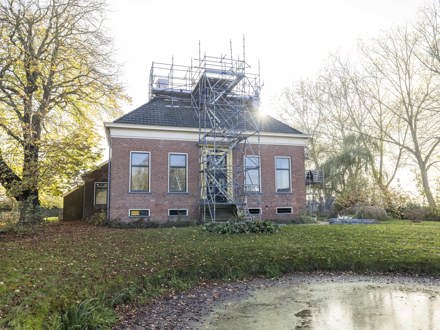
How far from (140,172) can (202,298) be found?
1053 cm

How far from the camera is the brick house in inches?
653

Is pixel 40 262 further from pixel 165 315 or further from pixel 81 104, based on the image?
pixel 81 104

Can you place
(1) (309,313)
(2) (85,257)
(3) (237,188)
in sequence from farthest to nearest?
(3) (237,188) → (2) (85,257) → (1) (309,313)

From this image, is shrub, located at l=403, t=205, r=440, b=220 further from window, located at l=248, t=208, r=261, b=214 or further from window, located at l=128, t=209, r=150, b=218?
window, located at l=128, t=209, r=150, b=218

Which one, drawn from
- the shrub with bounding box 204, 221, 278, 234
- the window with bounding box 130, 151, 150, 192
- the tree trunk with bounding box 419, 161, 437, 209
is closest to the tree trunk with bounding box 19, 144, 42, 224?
the window with bounding box 130, 151, 150, 192

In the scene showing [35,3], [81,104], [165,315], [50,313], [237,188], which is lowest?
[165,315]

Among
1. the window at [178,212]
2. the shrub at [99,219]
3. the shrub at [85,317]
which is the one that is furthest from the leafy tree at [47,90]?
the shrub at [85,317]

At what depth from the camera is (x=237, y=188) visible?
18.1 meters

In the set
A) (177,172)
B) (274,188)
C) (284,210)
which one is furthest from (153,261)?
(284,210)

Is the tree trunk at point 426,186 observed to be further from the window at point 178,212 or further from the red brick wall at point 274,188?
the window at point 178,212

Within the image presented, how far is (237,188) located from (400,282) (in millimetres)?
10560

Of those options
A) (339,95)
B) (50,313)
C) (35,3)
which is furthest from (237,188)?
(339,95)

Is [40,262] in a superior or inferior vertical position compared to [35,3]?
inferior

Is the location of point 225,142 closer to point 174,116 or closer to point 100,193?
point 174,116
